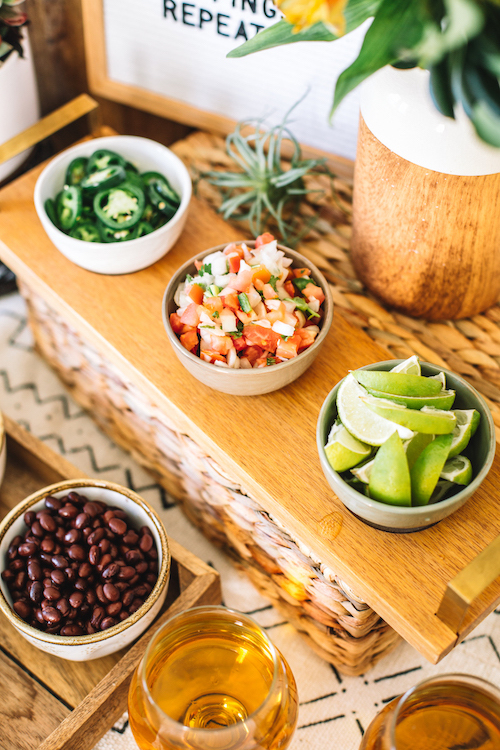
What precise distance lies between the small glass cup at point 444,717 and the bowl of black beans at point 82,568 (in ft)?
1.06

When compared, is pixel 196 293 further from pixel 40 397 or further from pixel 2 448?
pixel 40 397

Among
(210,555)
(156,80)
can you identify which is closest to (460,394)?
(210,555)

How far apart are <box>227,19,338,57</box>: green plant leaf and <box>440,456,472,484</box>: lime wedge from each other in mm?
455

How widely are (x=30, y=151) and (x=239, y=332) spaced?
0.76 metres

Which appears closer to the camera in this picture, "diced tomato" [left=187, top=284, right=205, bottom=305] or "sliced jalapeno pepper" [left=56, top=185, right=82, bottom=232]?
"diced tomato" [left=187, top=284, right=205, bottom=305]

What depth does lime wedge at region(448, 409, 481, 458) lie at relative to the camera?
27.8 inches

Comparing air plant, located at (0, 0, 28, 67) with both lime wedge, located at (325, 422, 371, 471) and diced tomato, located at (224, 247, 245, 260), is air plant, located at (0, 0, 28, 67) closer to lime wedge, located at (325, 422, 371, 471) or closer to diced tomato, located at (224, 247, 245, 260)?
diced tomato, located at (224, 247, 245, 260)

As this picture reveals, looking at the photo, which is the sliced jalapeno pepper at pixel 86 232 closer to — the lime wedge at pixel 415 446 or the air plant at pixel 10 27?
the air plant at pixel 10 27

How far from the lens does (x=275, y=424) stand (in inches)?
33.1

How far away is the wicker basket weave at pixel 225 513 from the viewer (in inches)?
33.3

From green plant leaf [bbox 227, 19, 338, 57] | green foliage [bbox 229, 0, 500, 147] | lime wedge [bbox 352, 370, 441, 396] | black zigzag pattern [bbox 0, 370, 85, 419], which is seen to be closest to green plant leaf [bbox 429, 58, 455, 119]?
green foliage [bbox 229, 0, 500, 147]

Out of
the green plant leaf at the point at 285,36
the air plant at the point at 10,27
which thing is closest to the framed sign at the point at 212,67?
the air plant at the point at 10,27

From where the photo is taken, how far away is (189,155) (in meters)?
1.23

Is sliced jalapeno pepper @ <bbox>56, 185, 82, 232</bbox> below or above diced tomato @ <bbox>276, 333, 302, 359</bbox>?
above
